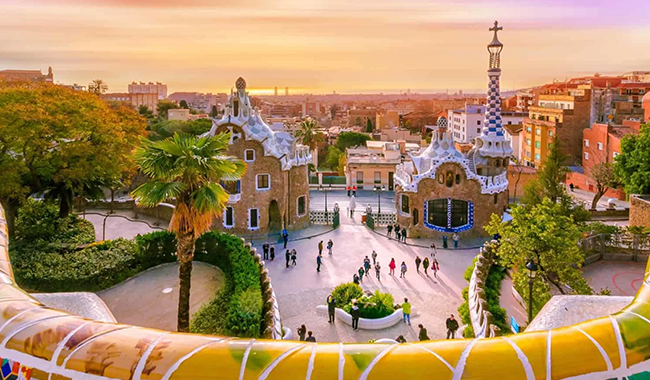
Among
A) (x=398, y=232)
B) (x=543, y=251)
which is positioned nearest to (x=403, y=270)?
(x=398, y=232)

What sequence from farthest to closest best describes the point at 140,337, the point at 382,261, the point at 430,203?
the point at 430,203 < the point at 382,261 < the point at 140,337

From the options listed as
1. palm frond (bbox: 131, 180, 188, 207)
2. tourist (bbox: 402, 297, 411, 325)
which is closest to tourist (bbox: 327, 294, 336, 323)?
tourist (bbox: 402, 297, 411, 325)

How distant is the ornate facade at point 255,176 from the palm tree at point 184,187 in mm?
17462

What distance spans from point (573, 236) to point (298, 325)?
10924 mm

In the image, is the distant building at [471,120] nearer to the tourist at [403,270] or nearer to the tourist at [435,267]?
the tourist at [435,267]

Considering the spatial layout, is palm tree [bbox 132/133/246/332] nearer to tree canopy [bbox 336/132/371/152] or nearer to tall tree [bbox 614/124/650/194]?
tall tree [bbox 614/124/650/194]

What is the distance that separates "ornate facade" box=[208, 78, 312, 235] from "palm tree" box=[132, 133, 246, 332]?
687 inches

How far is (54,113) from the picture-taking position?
27.7 meters

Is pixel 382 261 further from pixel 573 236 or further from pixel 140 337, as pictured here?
pixel 140 337

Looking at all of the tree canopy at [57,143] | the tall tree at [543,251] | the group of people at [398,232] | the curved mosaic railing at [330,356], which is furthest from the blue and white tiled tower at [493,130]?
the curved mosaic railing at [330,356]

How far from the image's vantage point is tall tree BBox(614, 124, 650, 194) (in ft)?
112

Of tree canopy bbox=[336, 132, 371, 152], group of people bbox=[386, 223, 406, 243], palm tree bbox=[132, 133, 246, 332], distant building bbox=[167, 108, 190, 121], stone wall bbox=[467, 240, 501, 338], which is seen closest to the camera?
palm tree bbox=[132, 133, 246, 332]

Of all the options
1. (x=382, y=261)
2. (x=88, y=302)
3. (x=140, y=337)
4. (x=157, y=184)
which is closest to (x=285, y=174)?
(x=382, y=261)

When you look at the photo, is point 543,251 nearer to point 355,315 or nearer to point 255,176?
point 355,315
